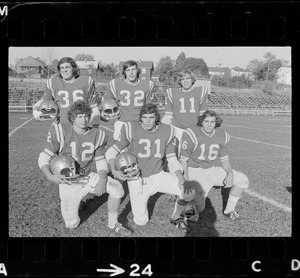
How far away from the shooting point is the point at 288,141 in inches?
156

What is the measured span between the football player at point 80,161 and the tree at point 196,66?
102cm

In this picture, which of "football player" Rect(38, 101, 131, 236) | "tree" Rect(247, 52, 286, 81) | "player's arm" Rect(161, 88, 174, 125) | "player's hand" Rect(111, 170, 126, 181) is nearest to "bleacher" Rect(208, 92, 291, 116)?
"tree" Rect(247, 52, 286, 81)

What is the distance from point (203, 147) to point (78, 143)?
4.01ft

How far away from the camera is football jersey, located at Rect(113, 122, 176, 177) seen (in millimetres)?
3809

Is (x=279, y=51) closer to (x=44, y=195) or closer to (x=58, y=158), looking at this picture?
(x=58, y=158)

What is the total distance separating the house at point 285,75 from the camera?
3.78 meters

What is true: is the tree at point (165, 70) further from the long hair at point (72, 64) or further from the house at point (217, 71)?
the long hair at point (72, 64)

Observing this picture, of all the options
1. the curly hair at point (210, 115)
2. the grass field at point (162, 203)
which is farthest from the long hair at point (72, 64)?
the curly hair at point (210, 115)
